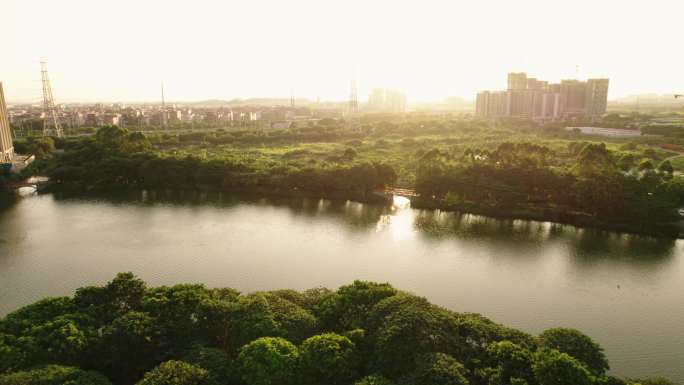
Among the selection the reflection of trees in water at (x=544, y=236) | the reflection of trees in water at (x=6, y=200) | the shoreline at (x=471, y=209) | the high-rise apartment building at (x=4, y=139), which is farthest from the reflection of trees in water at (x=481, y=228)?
the high-rise apartment building at (x=4, y=139)

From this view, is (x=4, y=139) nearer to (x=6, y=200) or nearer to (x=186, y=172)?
(x=6, y=200)

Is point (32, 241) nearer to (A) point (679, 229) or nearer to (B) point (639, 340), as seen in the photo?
(B) point (639, 340)

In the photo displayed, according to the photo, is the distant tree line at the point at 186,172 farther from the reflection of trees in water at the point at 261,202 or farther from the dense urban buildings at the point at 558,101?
the dense urban buildings at the point at 558,101

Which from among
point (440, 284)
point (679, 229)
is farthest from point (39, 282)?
point (679, 229)

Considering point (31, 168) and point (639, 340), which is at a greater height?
point (31, 168)

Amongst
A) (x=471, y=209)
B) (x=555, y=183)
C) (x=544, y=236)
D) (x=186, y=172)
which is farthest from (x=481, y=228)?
(x=186, y=172)

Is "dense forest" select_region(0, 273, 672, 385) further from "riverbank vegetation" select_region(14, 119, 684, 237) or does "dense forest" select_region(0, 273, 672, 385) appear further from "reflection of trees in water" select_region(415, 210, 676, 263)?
"riverbank vegetation" select_region(14, 119, 684, 237)
